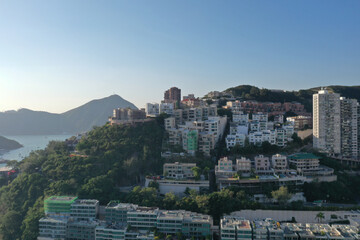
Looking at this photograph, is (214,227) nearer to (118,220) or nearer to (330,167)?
(118,220)

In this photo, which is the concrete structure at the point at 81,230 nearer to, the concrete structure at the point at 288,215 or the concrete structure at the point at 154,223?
the concrete structure at the point at 154,223

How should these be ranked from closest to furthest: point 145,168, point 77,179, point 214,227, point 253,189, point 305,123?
1. point 214,227
2. point 253,189
3. point 77,179
4. point 145,168
5. point 305,123

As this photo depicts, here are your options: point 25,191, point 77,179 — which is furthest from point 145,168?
point 25,191

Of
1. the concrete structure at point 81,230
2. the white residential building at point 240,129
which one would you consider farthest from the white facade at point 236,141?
the concrete structure at point 81,230

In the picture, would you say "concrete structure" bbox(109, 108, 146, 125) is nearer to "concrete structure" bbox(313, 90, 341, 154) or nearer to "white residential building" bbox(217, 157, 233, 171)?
"white residential building" bbox(217, 157, 233, 171)

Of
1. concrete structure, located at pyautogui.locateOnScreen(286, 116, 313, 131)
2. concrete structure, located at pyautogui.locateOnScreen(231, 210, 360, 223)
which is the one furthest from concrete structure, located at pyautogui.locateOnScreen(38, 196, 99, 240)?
concrete structure, located at pyautogui.locateOnScreen(286, 116, 313, 131)

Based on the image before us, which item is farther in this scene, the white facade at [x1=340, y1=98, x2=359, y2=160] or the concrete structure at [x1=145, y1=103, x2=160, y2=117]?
the concrete structure at [x1=145, y1=103, x2=160, y2=117]

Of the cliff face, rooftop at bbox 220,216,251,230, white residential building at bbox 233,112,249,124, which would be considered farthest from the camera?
the cliff face
